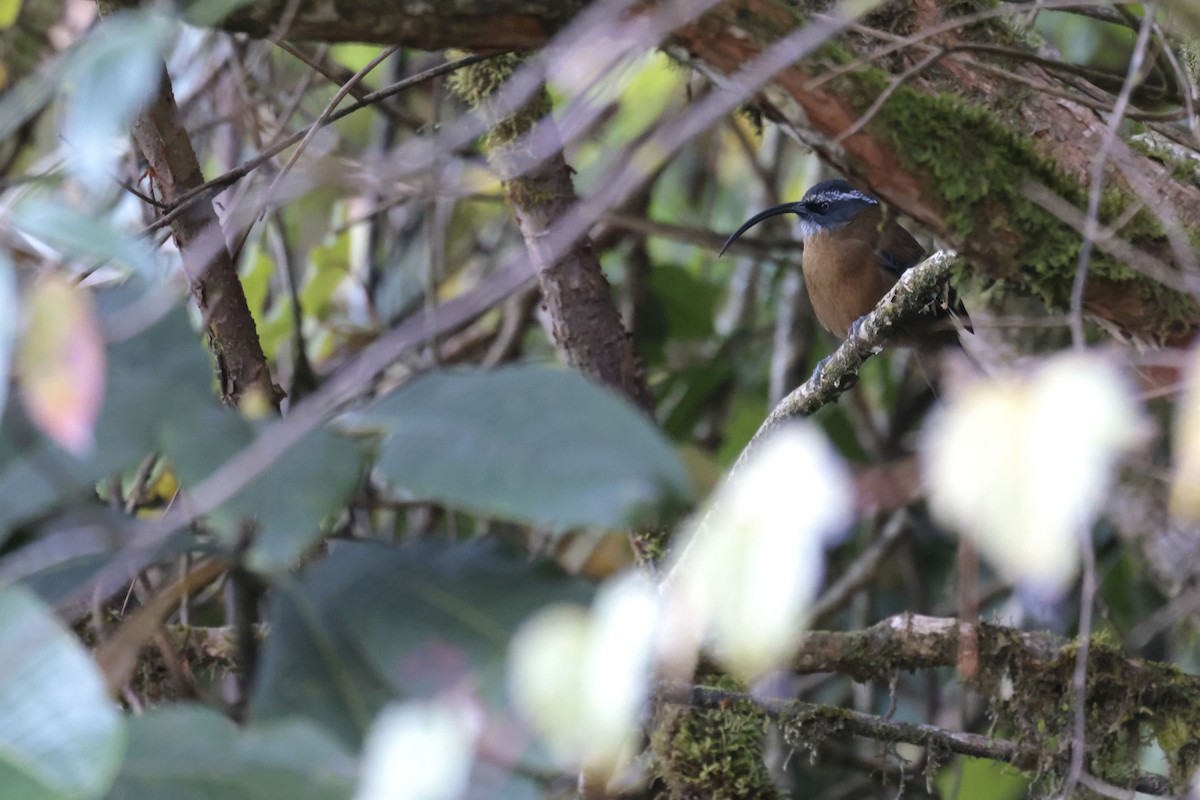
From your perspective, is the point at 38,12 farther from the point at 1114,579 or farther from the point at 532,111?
the point at 1114,579

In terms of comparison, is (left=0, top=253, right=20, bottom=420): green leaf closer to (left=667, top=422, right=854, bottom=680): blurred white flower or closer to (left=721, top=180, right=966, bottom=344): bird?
(left=667, top=422, right=854, bottom=680): blurred white flower

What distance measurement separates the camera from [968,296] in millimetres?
4258

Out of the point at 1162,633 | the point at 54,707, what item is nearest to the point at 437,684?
the point at 54,707

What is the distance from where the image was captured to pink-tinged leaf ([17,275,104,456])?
1.11m

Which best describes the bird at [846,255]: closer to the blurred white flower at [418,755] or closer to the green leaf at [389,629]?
the green leaf at [389,629]

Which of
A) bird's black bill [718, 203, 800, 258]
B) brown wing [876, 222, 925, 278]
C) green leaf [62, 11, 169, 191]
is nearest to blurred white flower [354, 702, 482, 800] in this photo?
green leaf [62, 11, 169, 191]

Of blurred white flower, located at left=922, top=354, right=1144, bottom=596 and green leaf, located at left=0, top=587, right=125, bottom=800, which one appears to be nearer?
green leaf, located at left=0, top=587, right=125, bottom=800

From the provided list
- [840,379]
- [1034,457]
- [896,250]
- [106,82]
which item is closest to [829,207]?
[896,250]

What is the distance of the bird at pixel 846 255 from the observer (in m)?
4.54

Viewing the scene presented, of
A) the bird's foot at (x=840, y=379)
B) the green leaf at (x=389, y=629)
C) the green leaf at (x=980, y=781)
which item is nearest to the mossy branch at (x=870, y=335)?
the bird's foot at (x=840, y=379)

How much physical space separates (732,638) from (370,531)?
310 cm

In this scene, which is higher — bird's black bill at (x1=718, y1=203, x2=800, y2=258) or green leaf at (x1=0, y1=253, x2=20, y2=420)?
bird's black bill at (x1=718, y1=203, x2=800, y2=258)

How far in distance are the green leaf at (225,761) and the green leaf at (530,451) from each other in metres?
0.24

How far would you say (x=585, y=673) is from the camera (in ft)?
3.57
